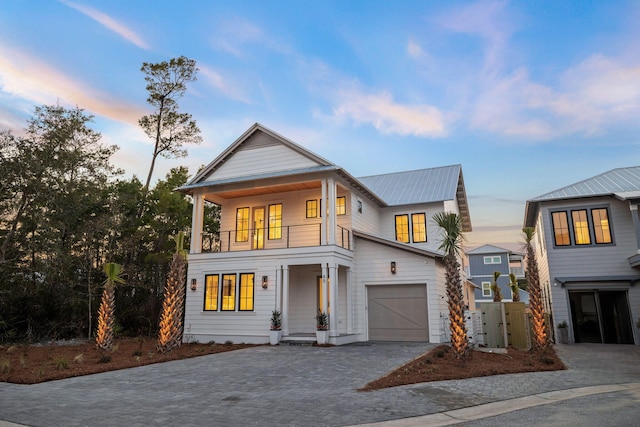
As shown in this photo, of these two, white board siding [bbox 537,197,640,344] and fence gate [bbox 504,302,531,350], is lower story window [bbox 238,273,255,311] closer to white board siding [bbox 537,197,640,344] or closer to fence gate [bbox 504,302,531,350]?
fence gate [bbox 504,302,531,350]

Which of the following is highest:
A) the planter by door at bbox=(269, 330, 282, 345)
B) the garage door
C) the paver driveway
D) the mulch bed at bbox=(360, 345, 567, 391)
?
the garage door

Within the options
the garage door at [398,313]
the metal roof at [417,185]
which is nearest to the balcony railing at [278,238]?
the garage door at [398,313]

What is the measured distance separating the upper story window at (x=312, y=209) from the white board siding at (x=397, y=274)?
220cm

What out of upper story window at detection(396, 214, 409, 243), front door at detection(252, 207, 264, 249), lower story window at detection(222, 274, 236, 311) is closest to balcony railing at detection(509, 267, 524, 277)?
upper story window at detection(396, 214, 409, 243)

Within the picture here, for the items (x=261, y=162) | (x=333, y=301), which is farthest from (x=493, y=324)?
(x=261, y=162)

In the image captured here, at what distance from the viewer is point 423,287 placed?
53.3 ft

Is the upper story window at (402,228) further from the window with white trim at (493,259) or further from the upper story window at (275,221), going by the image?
the window with white trim at (493,259)

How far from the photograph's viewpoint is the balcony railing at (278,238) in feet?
57.4

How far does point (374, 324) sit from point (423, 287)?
8.42 feet

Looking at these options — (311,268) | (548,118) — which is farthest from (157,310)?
(548,118)

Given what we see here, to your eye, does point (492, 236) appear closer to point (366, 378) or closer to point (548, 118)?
point (548, 118)

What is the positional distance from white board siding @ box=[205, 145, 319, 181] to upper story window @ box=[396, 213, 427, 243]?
20.5ft

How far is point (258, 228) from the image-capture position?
1866cm

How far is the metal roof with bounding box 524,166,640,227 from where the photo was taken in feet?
53.0
